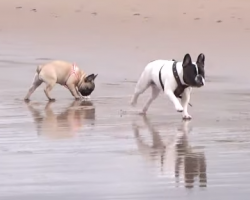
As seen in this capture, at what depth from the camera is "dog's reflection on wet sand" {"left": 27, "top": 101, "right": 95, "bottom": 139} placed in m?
9.47

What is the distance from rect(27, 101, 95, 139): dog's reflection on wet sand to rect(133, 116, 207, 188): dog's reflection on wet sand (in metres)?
A: 0.71

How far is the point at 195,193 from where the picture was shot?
6574 mm

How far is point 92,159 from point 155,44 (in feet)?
40.1

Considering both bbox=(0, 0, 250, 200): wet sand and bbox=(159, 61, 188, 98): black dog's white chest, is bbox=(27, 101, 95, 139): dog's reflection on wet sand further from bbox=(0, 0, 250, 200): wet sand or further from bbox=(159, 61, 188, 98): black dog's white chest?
bbox=(159, 61, 188, 98): black dog's white chest

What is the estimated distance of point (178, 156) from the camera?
8.06 meters

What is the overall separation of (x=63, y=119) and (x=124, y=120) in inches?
26.6

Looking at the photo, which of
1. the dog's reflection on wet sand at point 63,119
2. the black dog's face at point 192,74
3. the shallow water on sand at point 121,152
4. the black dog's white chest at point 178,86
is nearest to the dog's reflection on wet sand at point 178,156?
the shallow water on sand at point 121,152

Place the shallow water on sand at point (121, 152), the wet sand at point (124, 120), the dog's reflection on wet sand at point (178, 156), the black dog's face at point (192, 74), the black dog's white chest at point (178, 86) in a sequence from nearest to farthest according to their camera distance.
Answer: the shallow water on sand at point (121, 152) → the wet sand at point (124, 120) → the dog's reflection on wet sand at point (178, 156) → the black dog's face at point (192, 74) → the black dog's white chest at point (178, 86)

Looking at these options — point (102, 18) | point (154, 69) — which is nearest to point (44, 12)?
point (102, 18)

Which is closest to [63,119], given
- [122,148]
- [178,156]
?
[122,148]

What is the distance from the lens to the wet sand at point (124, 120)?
695 cm

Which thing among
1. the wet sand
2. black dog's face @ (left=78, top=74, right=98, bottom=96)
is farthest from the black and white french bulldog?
black dog's face @ (left=78, top=74, right=98, bottom=96)

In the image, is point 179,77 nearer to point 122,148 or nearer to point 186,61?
point 186,61

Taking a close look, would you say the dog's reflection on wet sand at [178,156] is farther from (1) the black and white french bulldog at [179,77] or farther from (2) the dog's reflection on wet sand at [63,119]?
(1) the black and white french bulldog at [179,77]
